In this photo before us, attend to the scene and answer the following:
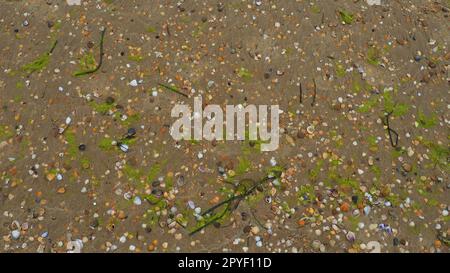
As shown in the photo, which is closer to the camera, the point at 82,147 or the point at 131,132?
the point at 82,147

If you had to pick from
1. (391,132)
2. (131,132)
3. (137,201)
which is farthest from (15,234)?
(391,132)

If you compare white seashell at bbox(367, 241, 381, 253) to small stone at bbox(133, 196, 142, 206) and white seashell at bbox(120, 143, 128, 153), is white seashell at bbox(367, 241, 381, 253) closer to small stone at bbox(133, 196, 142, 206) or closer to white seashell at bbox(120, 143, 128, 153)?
small stone at bbox(133, 196, 142, 206)

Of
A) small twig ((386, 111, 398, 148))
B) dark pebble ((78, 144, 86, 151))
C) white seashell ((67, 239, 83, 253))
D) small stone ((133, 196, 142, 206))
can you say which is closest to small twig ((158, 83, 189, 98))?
dark pebble ((78, 144, 86, 151))

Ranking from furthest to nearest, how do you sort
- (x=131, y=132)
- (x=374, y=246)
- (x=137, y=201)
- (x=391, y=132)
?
(x=391, y=132), (x=131, y=132), (x=137, y=201), (x=374, y=246)

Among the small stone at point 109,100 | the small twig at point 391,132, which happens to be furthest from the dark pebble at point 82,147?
the small twig at point 391,132

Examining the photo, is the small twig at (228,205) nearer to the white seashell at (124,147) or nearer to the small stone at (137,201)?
the small stone at (137,201)

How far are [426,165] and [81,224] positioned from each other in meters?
7.00

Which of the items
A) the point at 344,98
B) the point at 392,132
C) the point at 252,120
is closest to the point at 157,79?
the point at 252,120

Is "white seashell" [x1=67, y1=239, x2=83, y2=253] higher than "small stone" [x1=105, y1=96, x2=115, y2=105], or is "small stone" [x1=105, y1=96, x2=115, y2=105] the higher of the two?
"small stone" [x1=105, y1=96, x2=115, y2=105]

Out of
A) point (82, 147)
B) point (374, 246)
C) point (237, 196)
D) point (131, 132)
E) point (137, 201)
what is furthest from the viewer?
point (131, 132)

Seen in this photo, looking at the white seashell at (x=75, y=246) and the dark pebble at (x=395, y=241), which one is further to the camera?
the dark pebble at (x=395, y=241)

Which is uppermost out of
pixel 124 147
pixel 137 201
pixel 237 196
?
pixel 124 147

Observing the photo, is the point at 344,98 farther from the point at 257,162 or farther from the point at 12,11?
the point at 12,11

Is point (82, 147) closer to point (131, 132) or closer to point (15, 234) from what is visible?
point (131, 132)
